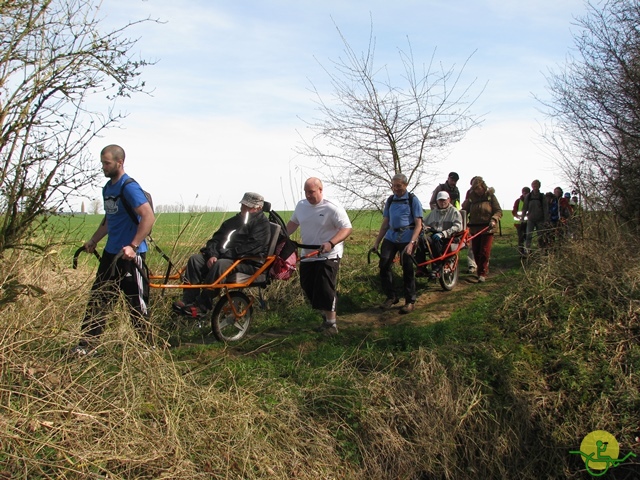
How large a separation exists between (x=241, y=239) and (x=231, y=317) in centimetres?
93

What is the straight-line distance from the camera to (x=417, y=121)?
11633 millimetres

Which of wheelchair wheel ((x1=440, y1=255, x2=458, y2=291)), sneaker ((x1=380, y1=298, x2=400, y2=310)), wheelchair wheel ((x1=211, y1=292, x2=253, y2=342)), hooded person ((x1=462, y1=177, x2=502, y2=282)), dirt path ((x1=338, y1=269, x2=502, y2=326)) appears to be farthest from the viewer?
hooded person ((x1=462, y1=177, x2=502, y2=282))

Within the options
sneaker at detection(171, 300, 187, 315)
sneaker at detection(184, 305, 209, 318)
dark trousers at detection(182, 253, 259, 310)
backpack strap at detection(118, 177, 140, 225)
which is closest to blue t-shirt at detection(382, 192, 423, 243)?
dark trousers at detection(182, 253, 259, 310)

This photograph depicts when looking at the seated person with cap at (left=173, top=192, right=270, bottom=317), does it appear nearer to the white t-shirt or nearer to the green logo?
the white t-shirt

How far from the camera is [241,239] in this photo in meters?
7.48

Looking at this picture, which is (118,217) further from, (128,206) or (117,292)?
(117,292)

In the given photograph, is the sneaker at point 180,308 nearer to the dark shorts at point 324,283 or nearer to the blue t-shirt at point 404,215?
the dark shorts at point 324,283

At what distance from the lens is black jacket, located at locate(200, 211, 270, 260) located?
24.1 ft

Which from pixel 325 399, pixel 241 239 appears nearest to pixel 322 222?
pixel 241 239

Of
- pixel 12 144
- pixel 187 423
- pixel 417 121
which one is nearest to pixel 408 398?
pixel 187 423

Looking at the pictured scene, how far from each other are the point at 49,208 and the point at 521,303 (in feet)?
19.2

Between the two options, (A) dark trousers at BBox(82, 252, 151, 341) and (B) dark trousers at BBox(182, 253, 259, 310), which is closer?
(A) dark trousers at BBox(82, 252, 151, 341)

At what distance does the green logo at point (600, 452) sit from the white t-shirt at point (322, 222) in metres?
3.36

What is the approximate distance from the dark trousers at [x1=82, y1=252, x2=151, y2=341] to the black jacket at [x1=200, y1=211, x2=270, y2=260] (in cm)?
137
